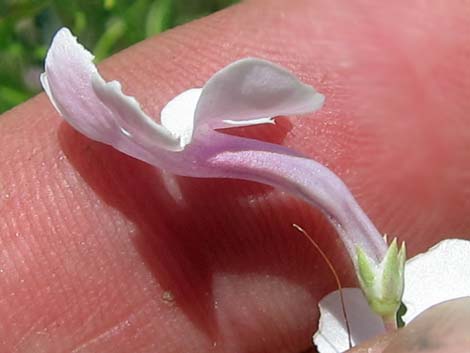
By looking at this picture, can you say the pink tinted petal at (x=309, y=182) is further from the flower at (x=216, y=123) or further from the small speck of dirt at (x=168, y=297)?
the small speck of dirt at (x=168, y=297)

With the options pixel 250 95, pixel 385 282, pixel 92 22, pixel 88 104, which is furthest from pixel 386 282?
pixel 92 22

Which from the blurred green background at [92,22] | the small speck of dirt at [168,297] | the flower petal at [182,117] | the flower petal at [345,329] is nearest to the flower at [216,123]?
the flower petal at [182,117]

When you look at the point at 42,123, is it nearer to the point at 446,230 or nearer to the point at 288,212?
the point at 288,212

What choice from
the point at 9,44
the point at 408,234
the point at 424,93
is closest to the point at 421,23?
the point at 424,93

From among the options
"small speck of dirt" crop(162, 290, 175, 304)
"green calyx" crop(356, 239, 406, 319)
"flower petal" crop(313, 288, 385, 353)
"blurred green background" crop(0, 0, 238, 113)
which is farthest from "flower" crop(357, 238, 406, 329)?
"blurred green background" crop(0, 0, 238, 113)

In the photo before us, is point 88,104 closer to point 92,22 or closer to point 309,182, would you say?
point 309,182

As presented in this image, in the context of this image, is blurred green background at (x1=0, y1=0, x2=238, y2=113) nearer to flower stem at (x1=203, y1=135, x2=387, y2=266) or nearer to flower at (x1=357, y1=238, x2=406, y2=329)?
flower stem at (x1=203, y1=135, x2=387, y2=266)
